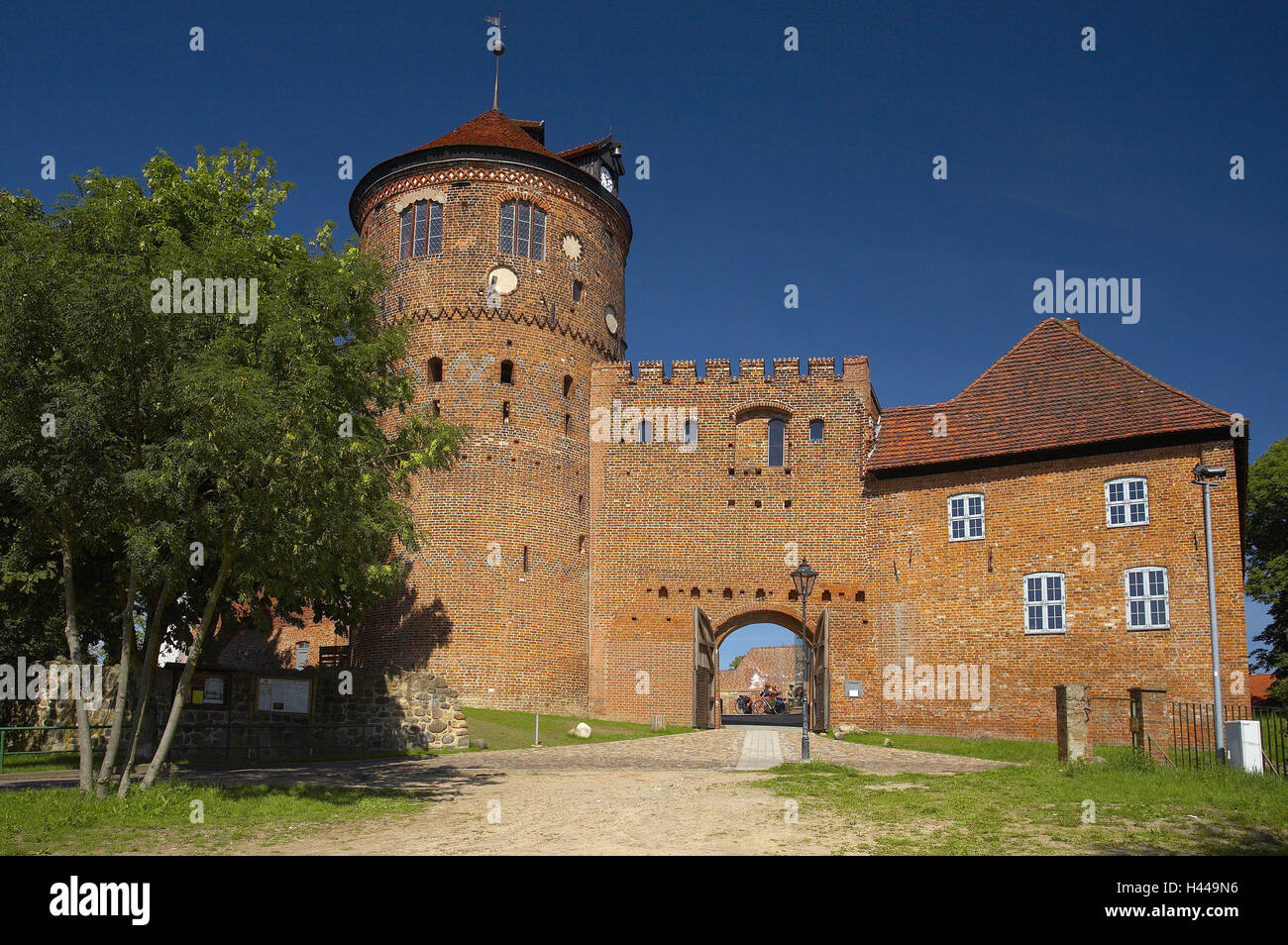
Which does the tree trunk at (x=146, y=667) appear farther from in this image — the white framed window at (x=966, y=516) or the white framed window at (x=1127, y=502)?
the white framed window at (x=1127, y=502)

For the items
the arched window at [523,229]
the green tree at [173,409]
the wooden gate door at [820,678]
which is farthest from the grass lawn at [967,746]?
the arched window at [523,229]

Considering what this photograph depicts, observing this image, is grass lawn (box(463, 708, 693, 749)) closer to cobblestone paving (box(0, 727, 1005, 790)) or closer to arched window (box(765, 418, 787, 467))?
cobblestone paving (box(0, 727, 1005, 790))

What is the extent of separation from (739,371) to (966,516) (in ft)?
27.7

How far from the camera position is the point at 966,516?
28.1m

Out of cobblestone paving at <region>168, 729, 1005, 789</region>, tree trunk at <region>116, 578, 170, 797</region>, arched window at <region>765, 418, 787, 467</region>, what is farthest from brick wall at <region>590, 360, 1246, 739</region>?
tree trunk at <region>116, 578, 170, 797</region>

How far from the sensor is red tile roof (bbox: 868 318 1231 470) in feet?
84.8

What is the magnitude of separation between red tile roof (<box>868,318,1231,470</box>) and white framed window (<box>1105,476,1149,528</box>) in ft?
3.95

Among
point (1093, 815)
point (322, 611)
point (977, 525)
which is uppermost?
point (977, 525)

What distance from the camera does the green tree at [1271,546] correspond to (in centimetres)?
3528

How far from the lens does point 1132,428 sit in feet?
84.6

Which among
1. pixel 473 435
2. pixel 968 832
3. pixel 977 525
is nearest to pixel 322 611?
pixel 473 435

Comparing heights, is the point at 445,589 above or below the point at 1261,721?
above

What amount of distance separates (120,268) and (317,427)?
3.12m

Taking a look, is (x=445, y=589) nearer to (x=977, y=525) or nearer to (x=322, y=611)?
(x=322, y=611)
